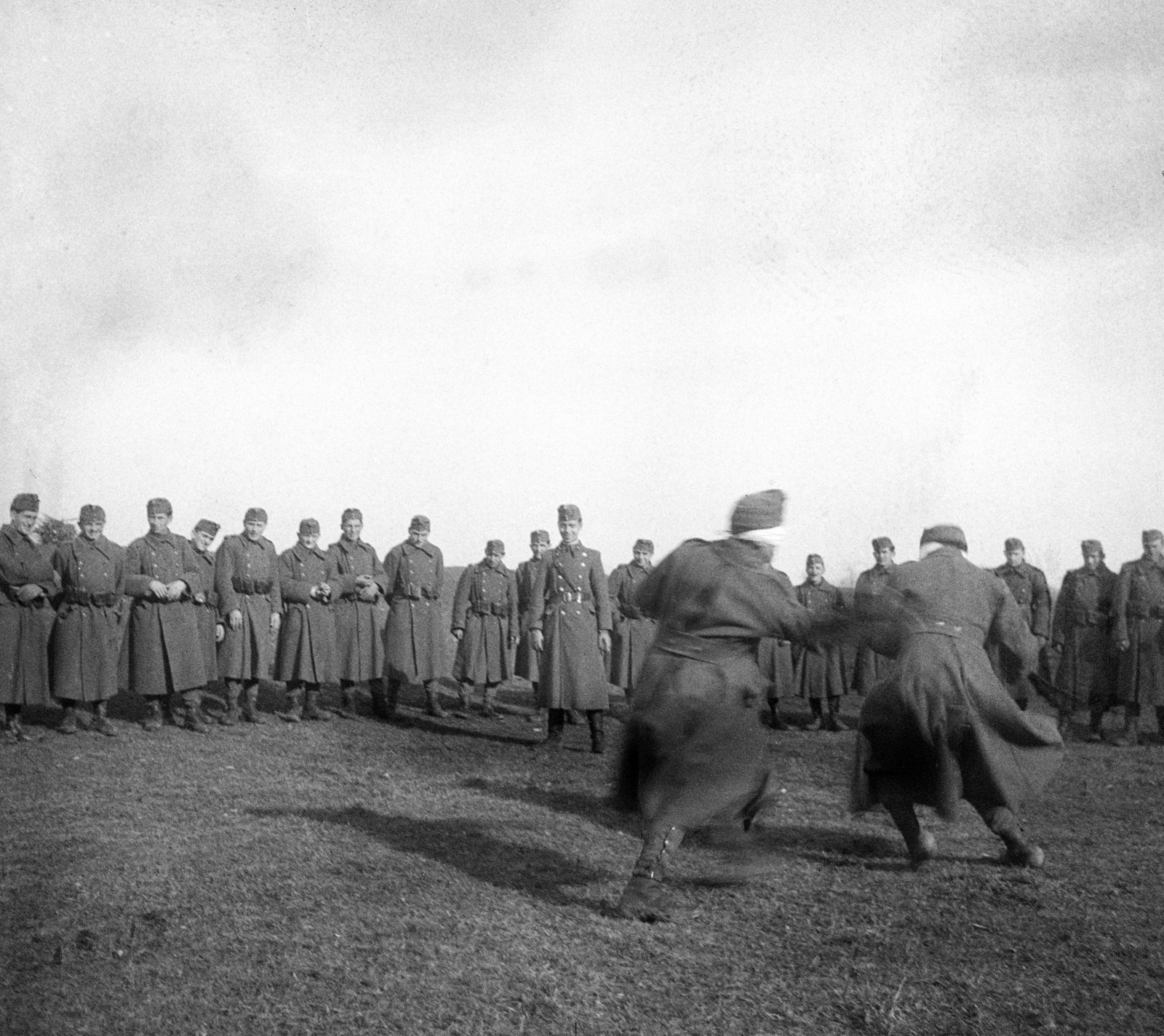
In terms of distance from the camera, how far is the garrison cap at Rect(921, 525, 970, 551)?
22.0 feet

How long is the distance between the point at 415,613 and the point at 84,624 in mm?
4139

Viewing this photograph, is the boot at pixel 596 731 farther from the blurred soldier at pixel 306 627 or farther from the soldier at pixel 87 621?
the soldier at pixel 87 621

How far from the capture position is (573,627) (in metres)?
11.7

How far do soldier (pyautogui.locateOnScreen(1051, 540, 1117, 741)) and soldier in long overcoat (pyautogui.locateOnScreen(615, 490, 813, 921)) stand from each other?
30.2 ft

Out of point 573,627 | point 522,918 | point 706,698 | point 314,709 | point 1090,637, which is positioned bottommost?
point 522,918

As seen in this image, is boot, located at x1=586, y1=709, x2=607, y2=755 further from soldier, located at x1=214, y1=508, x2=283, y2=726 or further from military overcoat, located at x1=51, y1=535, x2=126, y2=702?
military overcoat, located at x1=51, y1=535, x2=126, y2=702

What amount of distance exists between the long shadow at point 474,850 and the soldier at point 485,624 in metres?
6.96

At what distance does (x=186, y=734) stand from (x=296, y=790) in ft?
12.2

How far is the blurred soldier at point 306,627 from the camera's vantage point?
546 inches

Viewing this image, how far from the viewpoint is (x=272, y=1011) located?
424 centimetres

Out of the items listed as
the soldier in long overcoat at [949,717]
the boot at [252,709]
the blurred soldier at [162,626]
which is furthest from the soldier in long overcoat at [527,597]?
the soldier in long overcoat at [949,717]

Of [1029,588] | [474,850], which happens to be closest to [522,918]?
[474,850]

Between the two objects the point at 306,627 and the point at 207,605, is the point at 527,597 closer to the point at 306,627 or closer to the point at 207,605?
the point at 306,627

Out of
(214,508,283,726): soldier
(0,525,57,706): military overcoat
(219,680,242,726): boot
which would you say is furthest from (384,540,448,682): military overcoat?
(0,525,57,706): military overcoat
